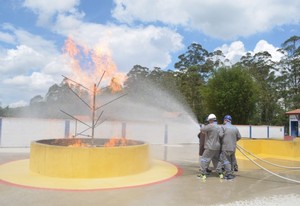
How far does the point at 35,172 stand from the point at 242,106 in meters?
34.2

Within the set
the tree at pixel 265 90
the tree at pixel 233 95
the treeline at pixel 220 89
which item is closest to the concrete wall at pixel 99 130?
the treeline at pixel 220 89

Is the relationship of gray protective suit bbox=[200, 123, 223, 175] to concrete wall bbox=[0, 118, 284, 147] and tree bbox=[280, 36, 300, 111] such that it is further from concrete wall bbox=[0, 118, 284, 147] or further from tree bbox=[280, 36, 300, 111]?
tree bbox=[280, 36, 300, 111]

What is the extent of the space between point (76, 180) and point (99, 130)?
1326 centimetres

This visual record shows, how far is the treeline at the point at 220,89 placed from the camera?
33.2 m

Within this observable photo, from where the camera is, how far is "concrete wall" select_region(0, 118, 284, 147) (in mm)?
17297

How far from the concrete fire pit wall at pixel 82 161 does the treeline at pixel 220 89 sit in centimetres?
1725

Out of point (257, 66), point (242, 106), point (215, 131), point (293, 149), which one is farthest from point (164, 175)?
point (257, 66)

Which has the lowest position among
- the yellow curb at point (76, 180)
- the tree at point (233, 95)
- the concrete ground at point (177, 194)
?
the concrete ground at point (177, 194)

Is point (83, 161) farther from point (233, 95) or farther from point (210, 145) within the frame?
point (233, 95)

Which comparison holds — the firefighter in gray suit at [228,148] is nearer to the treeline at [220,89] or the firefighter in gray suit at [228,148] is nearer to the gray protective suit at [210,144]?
the gray protective suit at [210,144]

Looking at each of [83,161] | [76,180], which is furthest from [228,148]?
[76,180]

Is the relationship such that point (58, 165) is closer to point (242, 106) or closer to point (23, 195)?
point (23, 195)

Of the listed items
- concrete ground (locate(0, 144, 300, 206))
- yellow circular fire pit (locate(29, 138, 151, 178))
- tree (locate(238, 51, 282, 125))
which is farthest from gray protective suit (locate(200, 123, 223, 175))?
tree (locate(238, 51, 282, 125))

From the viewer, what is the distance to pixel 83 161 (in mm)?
7742
